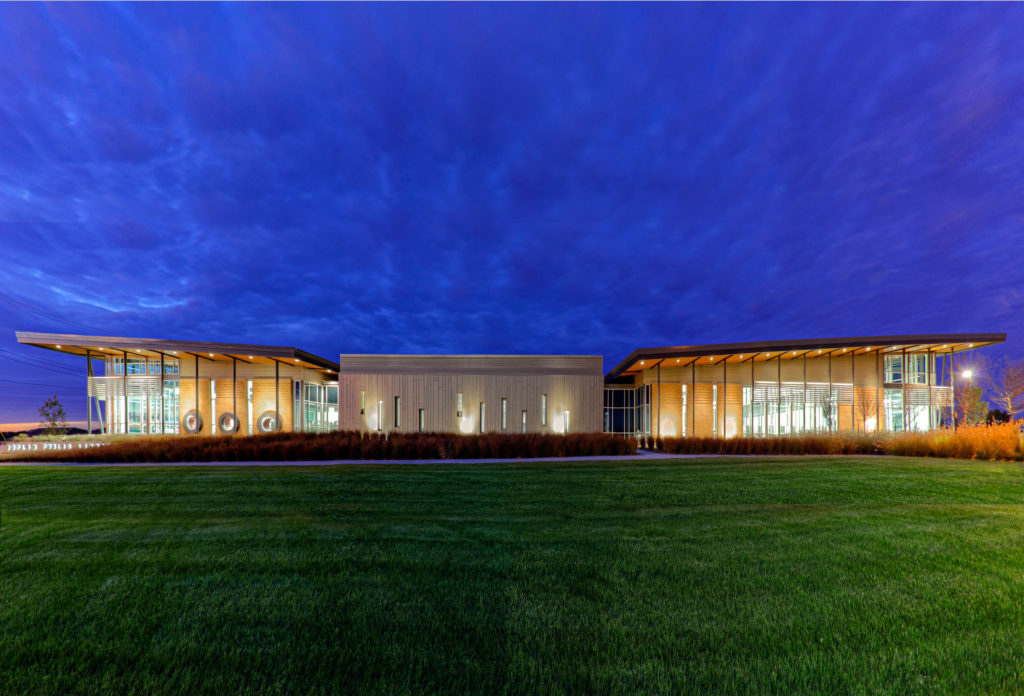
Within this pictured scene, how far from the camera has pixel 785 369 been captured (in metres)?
21.5

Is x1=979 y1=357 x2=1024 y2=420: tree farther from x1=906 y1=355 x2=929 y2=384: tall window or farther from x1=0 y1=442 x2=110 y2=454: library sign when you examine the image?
x1=0 y1=442 x2=110 y2=454: library sign

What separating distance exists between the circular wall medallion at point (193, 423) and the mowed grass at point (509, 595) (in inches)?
632

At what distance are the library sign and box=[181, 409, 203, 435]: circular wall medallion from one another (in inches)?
209

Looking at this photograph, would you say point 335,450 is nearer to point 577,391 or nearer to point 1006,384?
point 577,391

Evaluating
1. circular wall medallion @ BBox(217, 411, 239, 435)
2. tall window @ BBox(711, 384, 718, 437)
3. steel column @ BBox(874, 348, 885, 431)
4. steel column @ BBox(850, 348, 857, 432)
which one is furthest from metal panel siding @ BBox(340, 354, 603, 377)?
steel column @ BBox(874, 348, 885, 431)

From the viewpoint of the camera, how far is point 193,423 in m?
20.9

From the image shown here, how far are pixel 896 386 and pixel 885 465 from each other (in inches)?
601

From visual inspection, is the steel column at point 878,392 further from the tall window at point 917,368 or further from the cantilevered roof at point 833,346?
the tall window at point 917,368

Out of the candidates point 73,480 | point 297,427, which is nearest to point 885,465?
point 73,480

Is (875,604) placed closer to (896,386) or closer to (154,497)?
(154,497)

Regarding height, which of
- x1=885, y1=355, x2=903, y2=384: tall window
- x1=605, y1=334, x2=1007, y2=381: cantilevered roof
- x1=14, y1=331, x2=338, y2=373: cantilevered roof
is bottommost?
x1=885, y1=355, x2=903, y2=384: tall window

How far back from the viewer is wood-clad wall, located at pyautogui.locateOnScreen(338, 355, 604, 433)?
20766mm

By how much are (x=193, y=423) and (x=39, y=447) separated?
21.6ft

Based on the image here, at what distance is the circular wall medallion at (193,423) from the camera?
20.8m
